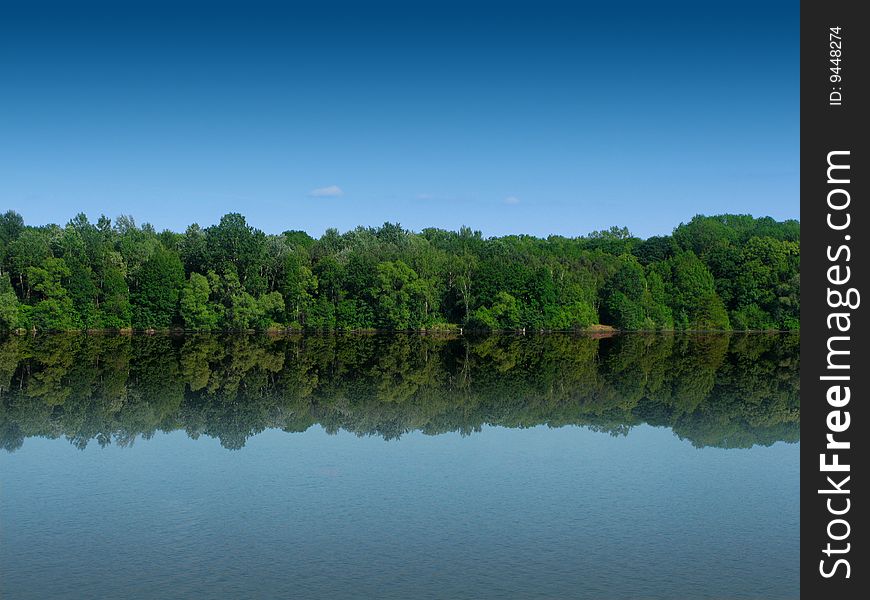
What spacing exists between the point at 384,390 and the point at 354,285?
5181 centimetres

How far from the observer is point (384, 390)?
38312 millimetres

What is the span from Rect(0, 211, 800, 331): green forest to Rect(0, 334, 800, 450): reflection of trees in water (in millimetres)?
19516

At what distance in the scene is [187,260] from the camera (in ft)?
301

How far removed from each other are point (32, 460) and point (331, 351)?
125 feet

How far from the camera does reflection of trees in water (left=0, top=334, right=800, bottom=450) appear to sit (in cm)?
2941

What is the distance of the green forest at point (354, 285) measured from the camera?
84.1 m
